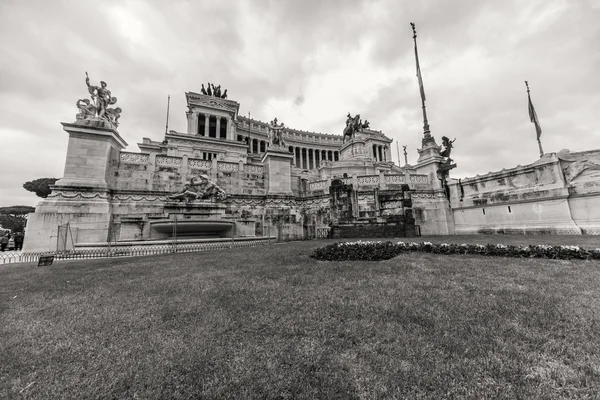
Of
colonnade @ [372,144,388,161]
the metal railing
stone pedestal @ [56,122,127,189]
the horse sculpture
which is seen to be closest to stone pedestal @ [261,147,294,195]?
the metal railing

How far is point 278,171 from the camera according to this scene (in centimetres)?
2048

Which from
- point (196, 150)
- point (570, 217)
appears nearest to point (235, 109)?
point (196, 150)

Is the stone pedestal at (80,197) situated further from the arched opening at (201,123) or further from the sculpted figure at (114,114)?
the arched opening at (201,123)

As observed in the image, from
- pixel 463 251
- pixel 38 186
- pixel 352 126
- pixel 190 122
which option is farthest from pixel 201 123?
pixel 463 251

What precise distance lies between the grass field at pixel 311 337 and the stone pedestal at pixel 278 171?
49.8ft

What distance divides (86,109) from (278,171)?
1463 cm

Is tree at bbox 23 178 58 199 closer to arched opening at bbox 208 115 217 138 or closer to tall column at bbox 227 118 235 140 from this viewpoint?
arched opening at bbox 208 115 217 138

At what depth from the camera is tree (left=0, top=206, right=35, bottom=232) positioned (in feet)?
124

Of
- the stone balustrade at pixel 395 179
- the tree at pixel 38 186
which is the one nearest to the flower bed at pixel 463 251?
the stone balustrade at pixel 395 179

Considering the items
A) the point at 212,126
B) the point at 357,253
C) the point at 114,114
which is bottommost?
the point at 357,253

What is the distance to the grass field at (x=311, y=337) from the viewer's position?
2.06m

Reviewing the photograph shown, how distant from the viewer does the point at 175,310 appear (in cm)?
379

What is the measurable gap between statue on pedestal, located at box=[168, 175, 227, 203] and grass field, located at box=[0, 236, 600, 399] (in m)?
11.8

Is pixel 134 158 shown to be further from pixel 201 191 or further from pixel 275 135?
pixel 275 135
